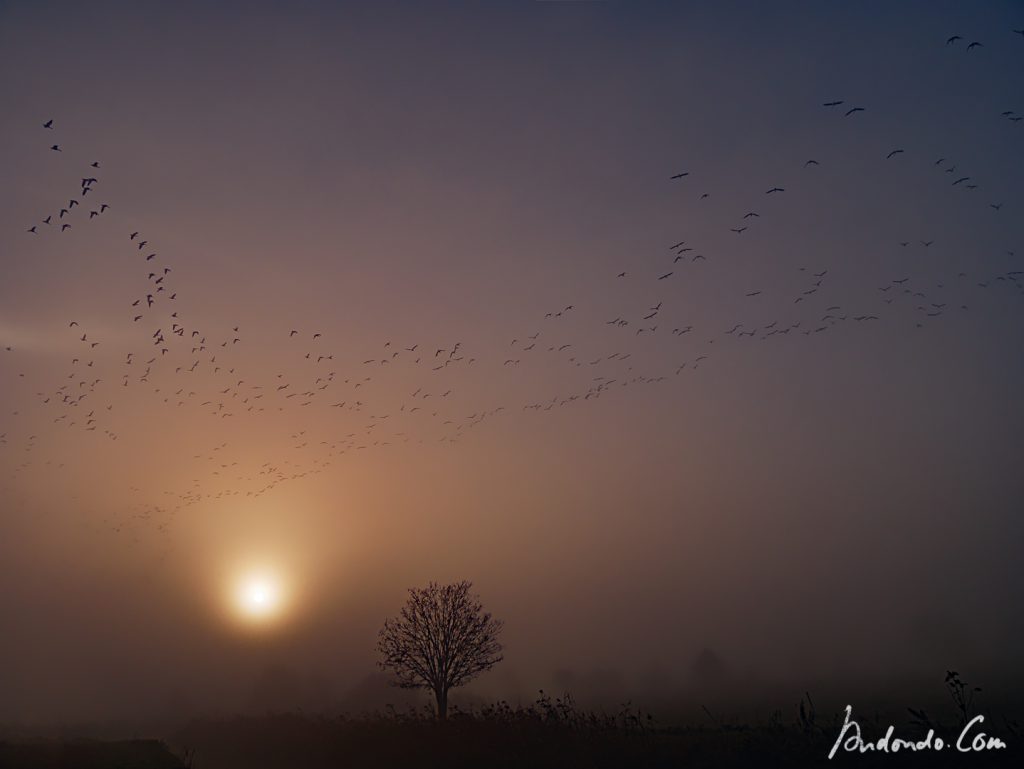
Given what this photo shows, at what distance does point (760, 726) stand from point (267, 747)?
26.9 meters

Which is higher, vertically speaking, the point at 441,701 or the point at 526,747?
the point at 441,701

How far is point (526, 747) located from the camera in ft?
85.1

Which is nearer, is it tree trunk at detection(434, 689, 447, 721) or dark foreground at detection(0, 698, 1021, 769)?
dark foreground at detection(0, 698, 1021, 769)

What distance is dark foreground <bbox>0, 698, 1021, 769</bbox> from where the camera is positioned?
2067 cm

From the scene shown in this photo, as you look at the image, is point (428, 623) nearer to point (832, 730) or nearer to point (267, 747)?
point (267, 747)

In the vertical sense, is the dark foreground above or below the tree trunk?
below

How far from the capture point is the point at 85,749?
27.0m

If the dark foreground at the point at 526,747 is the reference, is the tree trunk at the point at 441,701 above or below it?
above

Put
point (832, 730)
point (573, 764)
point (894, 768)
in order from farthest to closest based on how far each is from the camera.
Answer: point (573, 764), point (832, 730), point (894, 768)

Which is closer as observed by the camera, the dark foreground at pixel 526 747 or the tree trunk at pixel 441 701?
the dark foreground at pixel 526 747

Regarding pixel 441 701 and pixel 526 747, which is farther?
pixel 441 701

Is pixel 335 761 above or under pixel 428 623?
under

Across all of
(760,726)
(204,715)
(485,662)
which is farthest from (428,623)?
(204,715)

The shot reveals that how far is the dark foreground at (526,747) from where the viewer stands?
67.8ft
